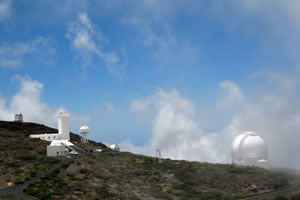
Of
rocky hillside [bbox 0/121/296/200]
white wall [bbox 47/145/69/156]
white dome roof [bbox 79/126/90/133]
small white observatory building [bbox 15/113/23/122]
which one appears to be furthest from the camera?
small white observatory building [bbox 15/113/23/122]

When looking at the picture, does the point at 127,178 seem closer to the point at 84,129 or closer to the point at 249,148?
the point at 249,148

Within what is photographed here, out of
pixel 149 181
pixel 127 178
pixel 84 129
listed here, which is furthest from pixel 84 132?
pixel 149 181

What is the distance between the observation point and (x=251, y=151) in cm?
6222

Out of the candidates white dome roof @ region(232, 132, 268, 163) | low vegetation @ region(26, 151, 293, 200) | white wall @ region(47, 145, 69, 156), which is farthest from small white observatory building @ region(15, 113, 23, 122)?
white dome roof @ region(232, 132, 268, 163)

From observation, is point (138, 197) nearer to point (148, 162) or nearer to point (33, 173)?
point (33, 173)

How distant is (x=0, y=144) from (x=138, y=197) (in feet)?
121

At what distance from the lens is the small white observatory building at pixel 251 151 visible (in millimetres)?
62031

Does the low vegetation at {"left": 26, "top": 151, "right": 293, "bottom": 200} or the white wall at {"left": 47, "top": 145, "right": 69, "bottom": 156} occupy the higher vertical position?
the white wall at {"left": 47, "top": 145, "right": 69, "bottom": 156}

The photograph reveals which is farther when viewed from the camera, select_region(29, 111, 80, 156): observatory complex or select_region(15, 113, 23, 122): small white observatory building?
select_region(15, 113, 23, 122): small white observatory building

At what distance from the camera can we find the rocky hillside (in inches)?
1575

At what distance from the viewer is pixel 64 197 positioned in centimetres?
3538

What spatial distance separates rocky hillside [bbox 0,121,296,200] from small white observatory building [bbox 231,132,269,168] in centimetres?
715

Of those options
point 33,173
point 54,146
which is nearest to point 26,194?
point 33,173

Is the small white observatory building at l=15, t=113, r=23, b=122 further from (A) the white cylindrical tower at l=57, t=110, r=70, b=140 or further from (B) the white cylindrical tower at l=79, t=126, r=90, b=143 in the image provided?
(B) the white cylindrical tower at l=79, t=126, r=90, b=143
